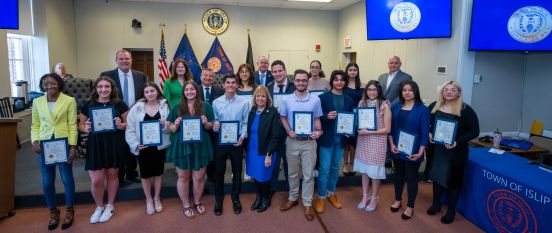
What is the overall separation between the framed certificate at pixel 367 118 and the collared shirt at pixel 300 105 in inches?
15.6

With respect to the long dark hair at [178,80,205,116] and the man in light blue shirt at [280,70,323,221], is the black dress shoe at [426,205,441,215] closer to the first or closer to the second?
the man in light blue shirt at [280,70,323,221]

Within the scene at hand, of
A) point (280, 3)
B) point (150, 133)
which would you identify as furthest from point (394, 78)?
point (280, 3)

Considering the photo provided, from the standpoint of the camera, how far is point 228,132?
300cm

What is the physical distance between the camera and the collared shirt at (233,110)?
3070mm

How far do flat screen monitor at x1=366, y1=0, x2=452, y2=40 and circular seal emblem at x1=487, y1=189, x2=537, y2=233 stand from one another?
8.63 feet

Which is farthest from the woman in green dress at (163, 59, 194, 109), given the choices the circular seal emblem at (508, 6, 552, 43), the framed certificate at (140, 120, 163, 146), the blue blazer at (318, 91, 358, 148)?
the circular seal emblem at (508, 6, 552, 43)

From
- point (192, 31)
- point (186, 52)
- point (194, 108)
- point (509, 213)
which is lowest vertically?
point (509, 213)

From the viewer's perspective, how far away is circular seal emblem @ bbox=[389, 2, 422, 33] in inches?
192

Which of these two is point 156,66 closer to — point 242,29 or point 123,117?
point 242,29

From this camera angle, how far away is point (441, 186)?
319cm

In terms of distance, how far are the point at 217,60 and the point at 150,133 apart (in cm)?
560

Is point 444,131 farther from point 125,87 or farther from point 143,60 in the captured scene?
point 143,60

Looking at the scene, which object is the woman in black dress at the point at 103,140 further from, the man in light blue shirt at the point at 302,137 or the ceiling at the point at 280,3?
the ceiling at the point at 280,3

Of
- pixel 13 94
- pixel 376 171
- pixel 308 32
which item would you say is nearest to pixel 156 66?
pixel 13 94
